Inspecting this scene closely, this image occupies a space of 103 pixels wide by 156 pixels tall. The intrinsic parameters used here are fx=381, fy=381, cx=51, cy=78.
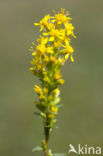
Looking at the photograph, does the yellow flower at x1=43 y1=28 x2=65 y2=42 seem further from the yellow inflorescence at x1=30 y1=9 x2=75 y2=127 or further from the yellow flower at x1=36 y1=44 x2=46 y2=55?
the yellow flower at x1=36 y1=44 x2=46 y2=55

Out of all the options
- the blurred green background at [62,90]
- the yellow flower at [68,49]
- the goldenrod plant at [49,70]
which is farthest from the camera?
the blurred green background at [62,90]

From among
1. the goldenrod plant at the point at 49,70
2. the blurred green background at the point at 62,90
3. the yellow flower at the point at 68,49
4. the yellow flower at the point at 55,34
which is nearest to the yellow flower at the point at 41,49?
the goldenrod plant at the point at 49,70

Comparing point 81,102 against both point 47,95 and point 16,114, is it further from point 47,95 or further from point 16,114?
point 47,95

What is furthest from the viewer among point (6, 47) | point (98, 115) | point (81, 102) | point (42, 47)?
point (6, 47)

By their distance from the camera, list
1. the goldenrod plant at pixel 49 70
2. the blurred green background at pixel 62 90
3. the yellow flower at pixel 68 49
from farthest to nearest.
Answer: the blurred green background at pixel 62 90 → the yellow flower at pixel 68 49 → the goldenrod plant at pixel 49 70

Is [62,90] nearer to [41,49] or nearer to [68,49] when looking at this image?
[68,49]

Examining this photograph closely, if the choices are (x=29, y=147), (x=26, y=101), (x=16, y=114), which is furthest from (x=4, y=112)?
(x=29, y=147)

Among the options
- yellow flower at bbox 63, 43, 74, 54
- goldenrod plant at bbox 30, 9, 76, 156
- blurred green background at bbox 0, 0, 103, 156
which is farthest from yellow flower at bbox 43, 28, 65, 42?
blurred green background at bbox 0, 0, 103, 156

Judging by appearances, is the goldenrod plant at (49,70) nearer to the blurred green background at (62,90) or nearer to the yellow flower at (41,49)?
the yellow flower at (41,49)
